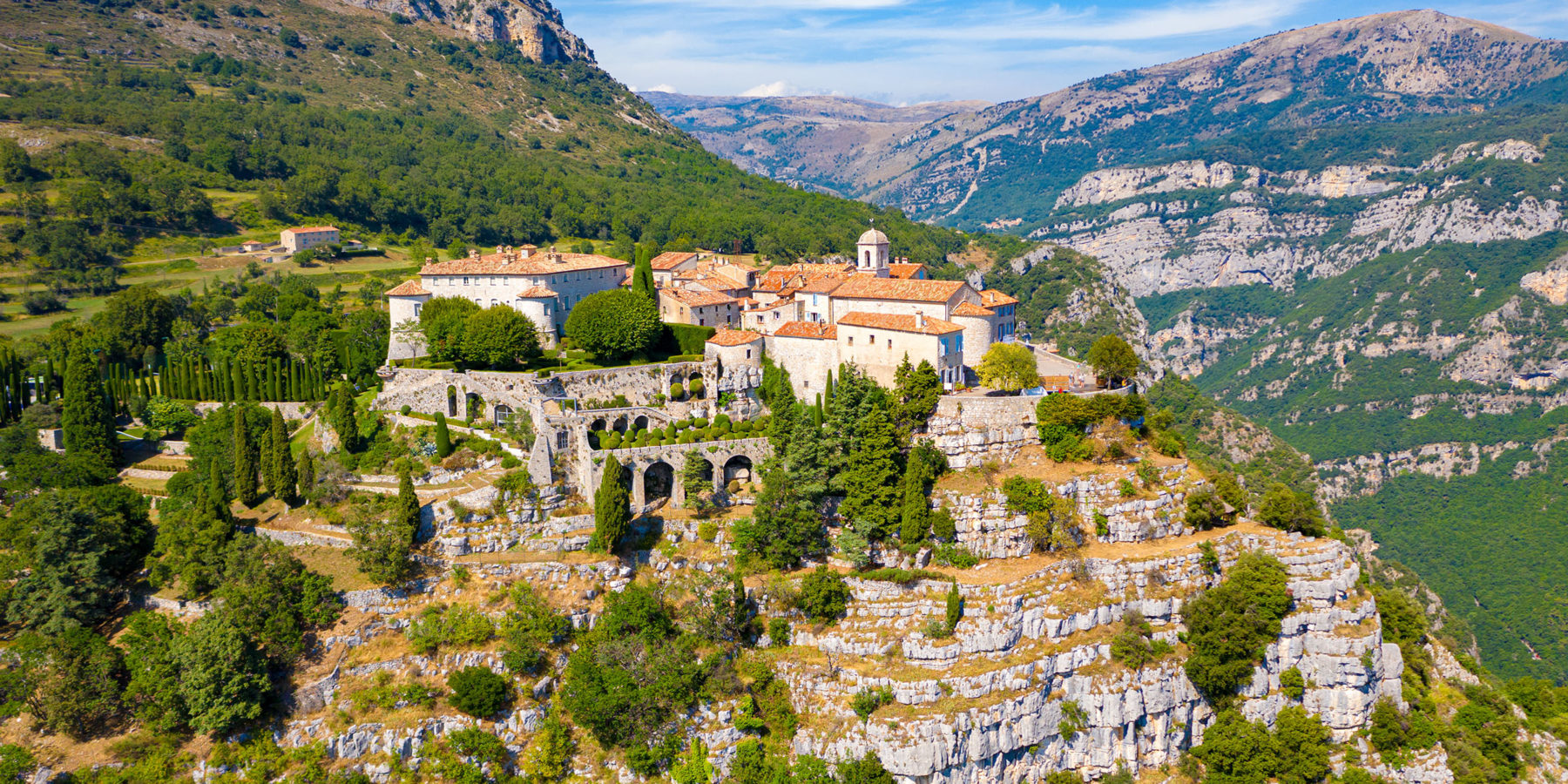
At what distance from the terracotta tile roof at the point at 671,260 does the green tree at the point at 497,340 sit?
1821cm

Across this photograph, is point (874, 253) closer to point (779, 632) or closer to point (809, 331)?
point (809, 331)

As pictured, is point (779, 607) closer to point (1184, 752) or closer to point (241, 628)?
point (1184, 752)

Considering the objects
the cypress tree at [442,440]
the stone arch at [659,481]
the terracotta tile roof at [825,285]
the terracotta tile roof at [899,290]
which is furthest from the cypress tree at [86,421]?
the terracotta tile roof at [899,290]

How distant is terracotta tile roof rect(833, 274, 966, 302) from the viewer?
59750 mm

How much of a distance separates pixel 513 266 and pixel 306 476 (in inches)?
914

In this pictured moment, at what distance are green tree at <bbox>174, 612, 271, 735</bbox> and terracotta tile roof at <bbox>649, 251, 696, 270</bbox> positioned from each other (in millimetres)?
43082

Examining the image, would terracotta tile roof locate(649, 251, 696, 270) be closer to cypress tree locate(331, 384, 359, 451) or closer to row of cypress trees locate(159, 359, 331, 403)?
row of cypress trees locate(159, 359, 331, 403)

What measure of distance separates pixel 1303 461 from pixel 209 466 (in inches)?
3935

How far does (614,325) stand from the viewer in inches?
2437

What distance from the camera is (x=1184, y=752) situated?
49.8 metres

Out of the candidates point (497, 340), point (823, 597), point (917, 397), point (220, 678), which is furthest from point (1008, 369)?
point (220, 678)

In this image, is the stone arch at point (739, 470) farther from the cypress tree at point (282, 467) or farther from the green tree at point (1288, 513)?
the green tree at point (1288, 513)

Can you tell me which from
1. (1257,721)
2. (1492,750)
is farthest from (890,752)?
(1492,750)

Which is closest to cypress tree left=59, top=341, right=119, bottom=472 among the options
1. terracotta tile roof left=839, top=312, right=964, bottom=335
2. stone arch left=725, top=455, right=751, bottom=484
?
stone arch left=725, top=455, right=751, bottom=484
